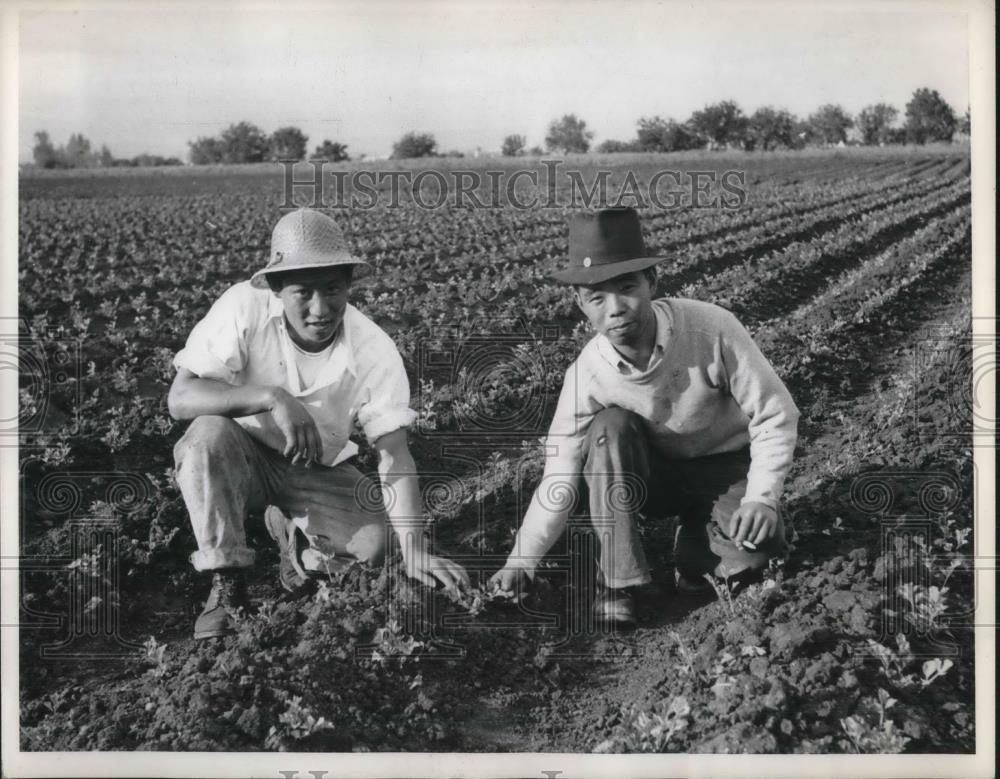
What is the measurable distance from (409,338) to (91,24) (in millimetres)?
1969

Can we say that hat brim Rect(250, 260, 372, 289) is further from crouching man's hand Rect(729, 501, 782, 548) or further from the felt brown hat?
crouching man's hand Rect(729, 501, 782, 548)

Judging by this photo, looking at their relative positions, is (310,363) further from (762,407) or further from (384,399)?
(762,407)

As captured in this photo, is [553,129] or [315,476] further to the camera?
[553,129]

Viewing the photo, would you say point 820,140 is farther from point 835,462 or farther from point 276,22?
point 276,22

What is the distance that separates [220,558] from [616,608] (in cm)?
160

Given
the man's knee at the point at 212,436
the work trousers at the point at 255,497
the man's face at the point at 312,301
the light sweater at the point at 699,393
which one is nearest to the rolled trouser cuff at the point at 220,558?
the work trousers at the point at 255,497

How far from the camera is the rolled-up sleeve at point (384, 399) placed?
4.04 m

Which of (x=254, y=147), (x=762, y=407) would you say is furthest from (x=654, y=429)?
(x=254, y=147)

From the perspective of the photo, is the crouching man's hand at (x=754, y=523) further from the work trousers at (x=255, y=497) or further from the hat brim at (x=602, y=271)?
the work trousers at (x=255, y=497)

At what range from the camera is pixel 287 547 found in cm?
406

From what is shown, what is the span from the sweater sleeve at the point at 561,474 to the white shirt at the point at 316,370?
0.62 metres

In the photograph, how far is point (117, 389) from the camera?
4480 millimetres

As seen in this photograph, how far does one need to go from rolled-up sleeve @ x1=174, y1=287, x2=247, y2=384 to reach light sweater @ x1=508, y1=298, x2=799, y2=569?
1.35 m

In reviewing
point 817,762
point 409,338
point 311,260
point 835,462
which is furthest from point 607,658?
point 311,260
